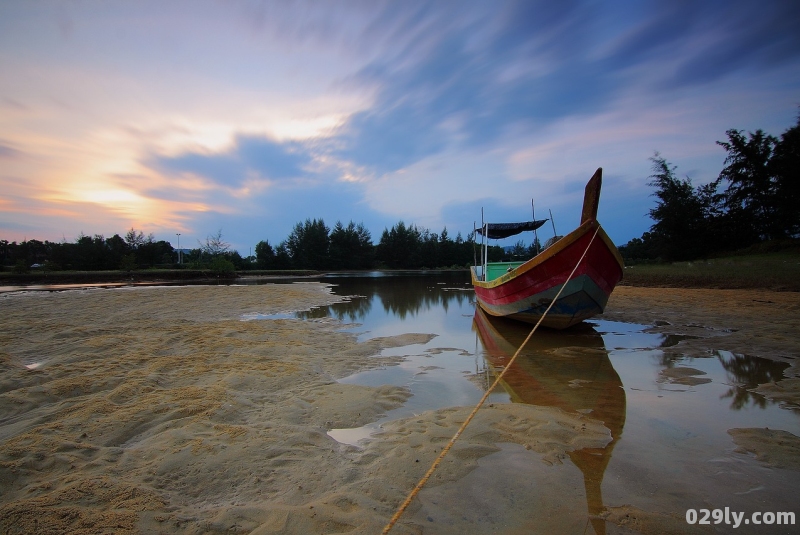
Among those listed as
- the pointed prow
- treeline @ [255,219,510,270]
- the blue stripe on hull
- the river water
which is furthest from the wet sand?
treeline @ [255,219,510,270]

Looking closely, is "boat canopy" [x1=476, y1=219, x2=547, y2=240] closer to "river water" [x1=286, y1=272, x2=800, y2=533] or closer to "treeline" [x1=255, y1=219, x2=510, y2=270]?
"river water" [x1=286, y1=272, x2=800, y2=533]

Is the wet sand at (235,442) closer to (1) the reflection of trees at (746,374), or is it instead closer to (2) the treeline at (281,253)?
(1) the reflection of trees at (746,374)

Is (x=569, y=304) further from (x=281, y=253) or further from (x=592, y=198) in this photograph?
(x=281, y=253)

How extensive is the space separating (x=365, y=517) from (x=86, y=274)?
38213mm

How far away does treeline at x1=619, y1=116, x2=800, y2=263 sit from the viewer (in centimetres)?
2347

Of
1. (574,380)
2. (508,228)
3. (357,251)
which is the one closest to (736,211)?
(508,228)

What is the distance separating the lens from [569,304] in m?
8.28

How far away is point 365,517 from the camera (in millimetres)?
2215

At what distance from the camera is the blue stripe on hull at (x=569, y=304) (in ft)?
26.5

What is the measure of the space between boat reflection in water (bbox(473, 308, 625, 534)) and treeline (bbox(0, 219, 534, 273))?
117 ft

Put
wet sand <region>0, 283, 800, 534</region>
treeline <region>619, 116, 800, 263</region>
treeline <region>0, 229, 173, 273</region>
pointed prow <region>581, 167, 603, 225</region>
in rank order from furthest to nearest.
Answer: treeline <region>0, 229, 173, 273</region>
treeline <region>619, 116, 800, 263</region>
pointed prow <region>581, 167, 603, 225</region>
wet sand <region>0, 283, 800, 534</region>

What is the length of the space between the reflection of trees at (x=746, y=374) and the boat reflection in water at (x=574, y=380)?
1.22m

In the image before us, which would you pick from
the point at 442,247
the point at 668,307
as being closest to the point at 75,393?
the point at 668,307

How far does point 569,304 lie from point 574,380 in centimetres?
337
